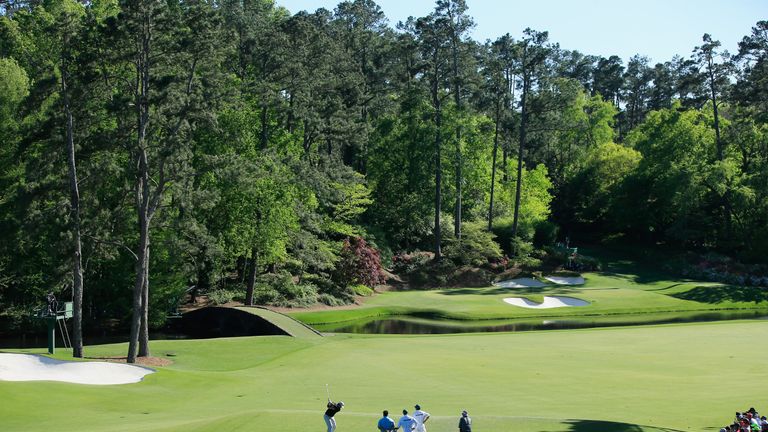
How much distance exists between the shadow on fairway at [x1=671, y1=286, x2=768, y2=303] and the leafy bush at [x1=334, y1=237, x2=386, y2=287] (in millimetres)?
25554

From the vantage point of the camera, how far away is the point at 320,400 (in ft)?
78.3

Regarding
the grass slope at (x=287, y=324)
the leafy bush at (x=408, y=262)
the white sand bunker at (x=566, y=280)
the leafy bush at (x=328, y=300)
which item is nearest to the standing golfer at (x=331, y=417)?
the grass slope at (x=287, y=324)

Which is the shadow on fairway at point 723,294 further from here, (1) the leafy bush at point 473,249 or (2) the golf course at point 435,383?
(1) the leafy bush at point 473,249

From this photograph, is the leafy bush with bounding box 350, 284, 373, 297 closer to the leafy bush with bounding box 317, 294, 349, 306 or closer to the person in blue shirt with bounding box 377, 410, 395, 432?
the leafy bush with bounding box 317, 294, 349, 306

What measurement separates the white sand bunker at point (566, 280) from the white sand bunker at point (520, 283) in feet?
4.82

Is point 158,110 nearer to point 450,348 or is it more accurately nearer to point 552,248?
point 450,348

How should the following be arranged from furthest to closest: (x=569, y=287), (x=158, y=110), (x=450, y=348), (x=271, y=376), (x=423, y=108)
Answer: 1. (x=423, y=108)
2. (x=569, y=287)
3. (x=450, y=348)
4. (x=158, y=110)
5. (x=271, y=376)

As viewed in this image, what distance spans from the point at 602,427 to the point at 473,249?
53.5m

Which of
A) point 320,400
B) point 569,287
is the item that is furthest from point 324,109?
point 320,400

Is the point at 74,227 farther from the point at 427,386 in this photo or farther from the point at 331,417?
the point at 331,417

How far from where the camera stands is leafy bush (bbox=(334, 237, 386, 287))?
5906cm

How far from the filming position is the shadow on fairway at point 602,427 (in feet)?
61.1

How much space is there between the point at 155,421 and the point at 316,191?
34939 mm

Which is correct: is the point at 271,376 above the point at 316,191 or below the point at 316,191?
below
